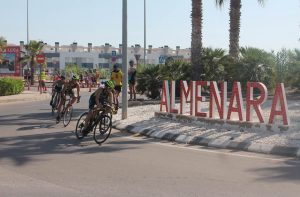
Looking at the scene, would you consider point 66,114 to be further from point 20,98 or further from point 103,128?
point 20,98

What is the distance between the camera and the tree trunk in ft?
77.8

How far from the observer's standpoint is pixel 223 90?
45.5 feet

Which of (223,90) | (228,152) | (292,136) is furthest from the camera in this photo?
(223,90)

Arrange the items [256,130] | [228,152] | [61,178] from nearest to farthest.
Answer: [61,178] < [228,152] < [256,130]

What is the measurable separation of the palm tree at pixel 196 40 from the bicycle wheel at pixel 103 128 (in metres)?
10.8

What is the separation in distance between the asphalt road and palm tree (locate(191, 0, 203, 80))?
10383 mm

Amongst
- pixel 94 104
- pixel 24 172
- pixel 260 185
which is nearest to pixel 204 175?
pixel 260 185

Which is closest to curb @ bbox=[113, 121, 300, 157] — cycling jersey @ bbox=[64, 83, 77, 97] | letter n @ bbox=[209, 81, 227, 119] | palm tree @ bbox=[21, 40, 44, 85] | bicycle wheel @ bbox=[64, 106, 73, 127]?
letter n @ bbox=[209, 81, 227, 119]

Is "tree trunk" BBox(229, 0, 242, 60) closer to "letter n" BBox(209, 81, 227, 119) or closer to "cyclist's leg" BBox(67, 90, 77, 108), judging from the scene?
"letter n" BBox(209, 81, 227, 119)

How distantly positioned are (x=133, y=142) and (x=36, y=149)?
232cm

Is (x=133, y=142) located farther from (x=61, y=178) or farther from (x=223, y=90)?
(x=61, y=178)

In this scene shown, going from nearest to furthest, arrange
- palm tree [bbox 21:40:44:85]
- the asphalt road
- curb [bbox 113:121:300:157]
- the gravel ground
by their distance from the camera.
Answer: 1. the asphalt road
2. curb [bbox 113:121:300:157]
3. the gravel ground
4. palm tree [bbox 21:40:44:85]

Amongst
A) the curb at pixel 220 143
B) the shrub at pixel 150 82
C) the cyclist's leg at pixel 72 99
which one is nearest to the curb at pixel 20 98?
the shrub at pixel 150 82

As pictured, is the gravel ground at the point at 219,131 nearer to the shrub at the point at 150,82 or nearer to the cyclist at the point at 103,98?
the cyclist at the point at 103,98
